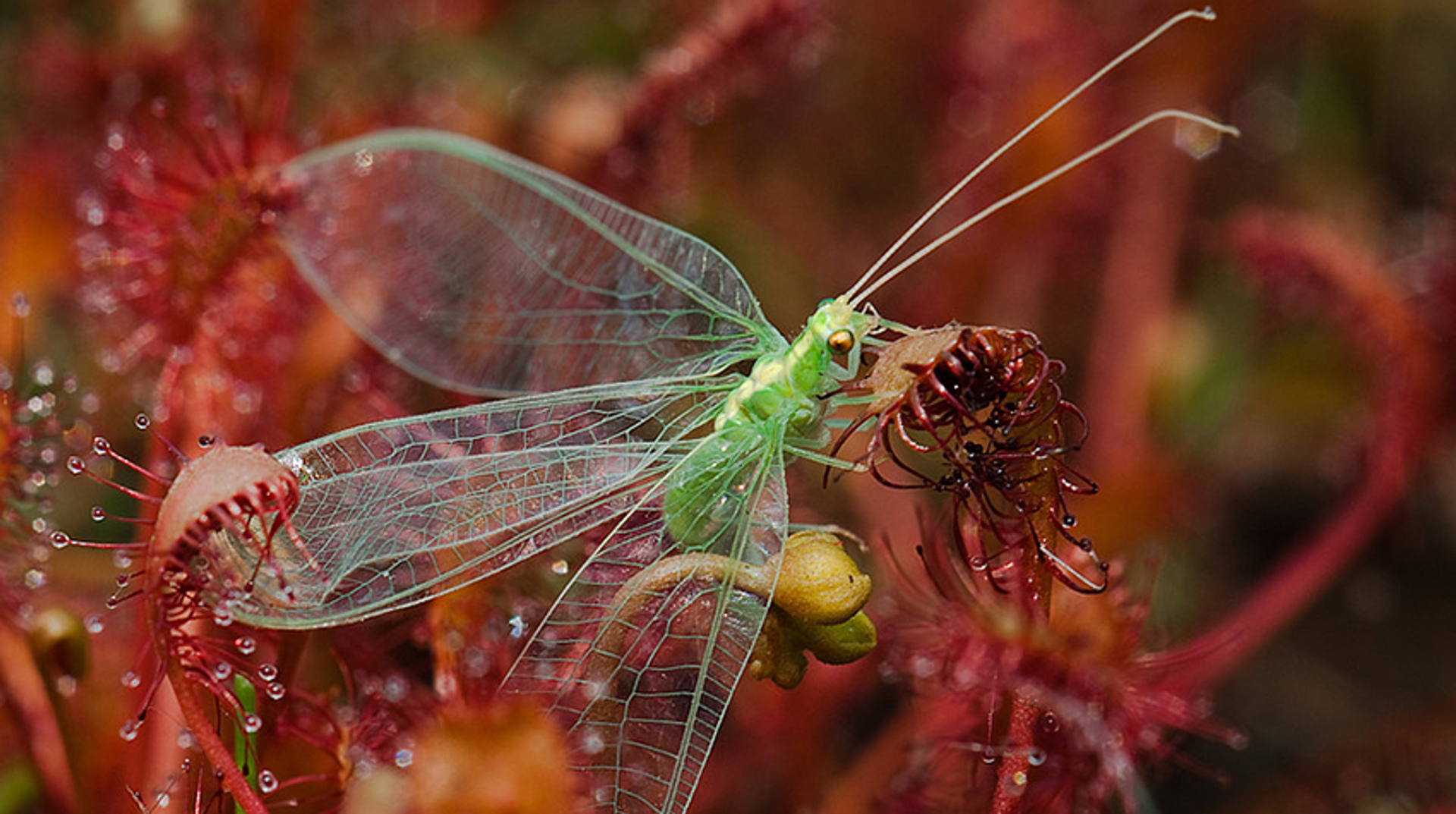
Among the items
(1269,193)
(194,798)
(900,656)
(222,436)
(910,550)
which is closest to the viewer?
(194,798)

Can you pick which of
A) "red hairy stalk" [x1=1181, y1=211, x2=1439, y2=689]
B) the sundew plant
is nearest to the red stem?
the sundew plant

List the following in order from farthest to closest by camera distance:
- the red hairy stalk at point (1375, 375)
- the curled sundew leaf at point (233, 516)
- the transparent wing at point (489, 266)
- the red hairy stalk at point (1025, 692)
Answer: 1. the red hairy stalk at point (1375, 375)
2. the transparent wing at point (489, 266)
3. the red hairy stalk at point (1025, 692)
4. the curled sundew leaf at point (233, 516)

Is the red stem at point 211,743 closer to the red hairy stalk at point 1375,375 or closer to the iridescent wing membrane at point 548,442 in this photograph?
the iridescent wing membrane at point 548,442

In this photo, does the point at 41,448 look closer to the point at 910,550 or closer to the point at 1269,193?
the point at 910,550

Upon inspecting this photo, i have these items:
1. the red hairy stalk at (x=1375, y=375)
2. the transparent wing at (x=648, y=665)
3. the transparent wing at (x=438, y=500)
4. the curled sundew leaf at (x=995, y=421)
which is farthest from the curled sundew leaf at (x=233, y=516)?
the red hairy stalk at (x=1375, y=375)

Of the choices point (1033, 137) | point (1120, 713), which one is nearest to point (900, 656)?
point (1120, 713)

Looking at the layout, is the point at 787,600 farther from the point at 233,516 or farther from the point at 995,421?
the point at 233,516

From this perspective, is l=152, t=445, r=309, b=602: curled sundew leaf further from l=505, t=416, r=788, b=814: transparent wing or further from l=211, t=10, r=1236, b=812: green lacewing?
l=505, t=416, r=788, b=814: transparent wing
